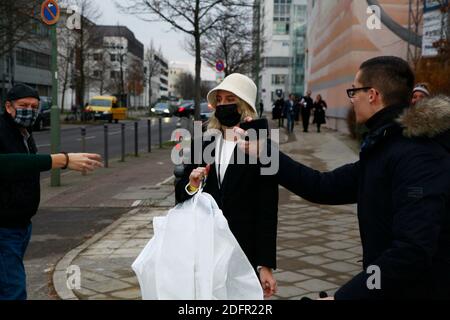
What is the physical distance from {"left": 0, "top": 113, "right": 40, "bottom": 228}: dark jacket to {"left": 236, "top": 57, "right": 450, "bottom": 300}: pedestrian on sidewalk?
6.74 ft

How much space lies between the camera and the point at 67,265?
5551mm

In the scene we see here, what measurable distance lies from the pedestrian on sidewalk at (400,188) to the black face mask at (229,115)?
73 cm

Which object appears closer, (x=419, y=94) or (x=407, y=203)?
(x=407, y=203)

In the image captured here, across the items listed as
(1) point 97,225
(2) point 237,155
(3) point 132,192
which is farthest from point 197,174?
(3) point 132,192

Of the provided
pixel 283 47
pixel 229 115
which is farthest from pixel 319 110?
pixel 283 47

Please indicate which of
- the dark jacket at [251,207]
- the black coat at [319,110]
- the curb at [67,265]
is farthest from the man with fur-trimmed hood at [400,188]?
the black coat at [319,110]

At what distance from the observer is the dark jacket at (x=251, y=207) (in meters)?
2.73

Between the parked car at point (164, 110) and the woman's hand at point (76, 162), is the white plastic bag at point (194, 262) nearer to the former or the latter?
the woman's hand at point (76, 162)

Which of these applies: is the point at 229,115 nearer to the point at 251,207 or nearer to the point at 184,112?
the point at 251,207

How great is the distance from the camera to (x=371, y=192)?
2.05 m

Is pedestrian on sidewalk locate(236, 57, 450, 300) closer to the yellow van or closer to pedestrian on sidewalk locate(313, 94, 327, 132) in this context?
pedestrian on sidewalk locate(313, 94, 327, 132)

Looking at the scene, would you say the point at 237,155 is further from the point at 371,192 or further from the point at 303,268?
the point at 303,268

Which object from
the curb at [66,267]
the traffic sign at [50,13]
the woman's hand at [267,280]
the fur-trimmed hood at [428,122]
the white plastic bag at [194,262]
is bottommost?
the curb at [66,267]

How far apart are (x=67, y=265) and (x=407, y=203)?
448 cm
